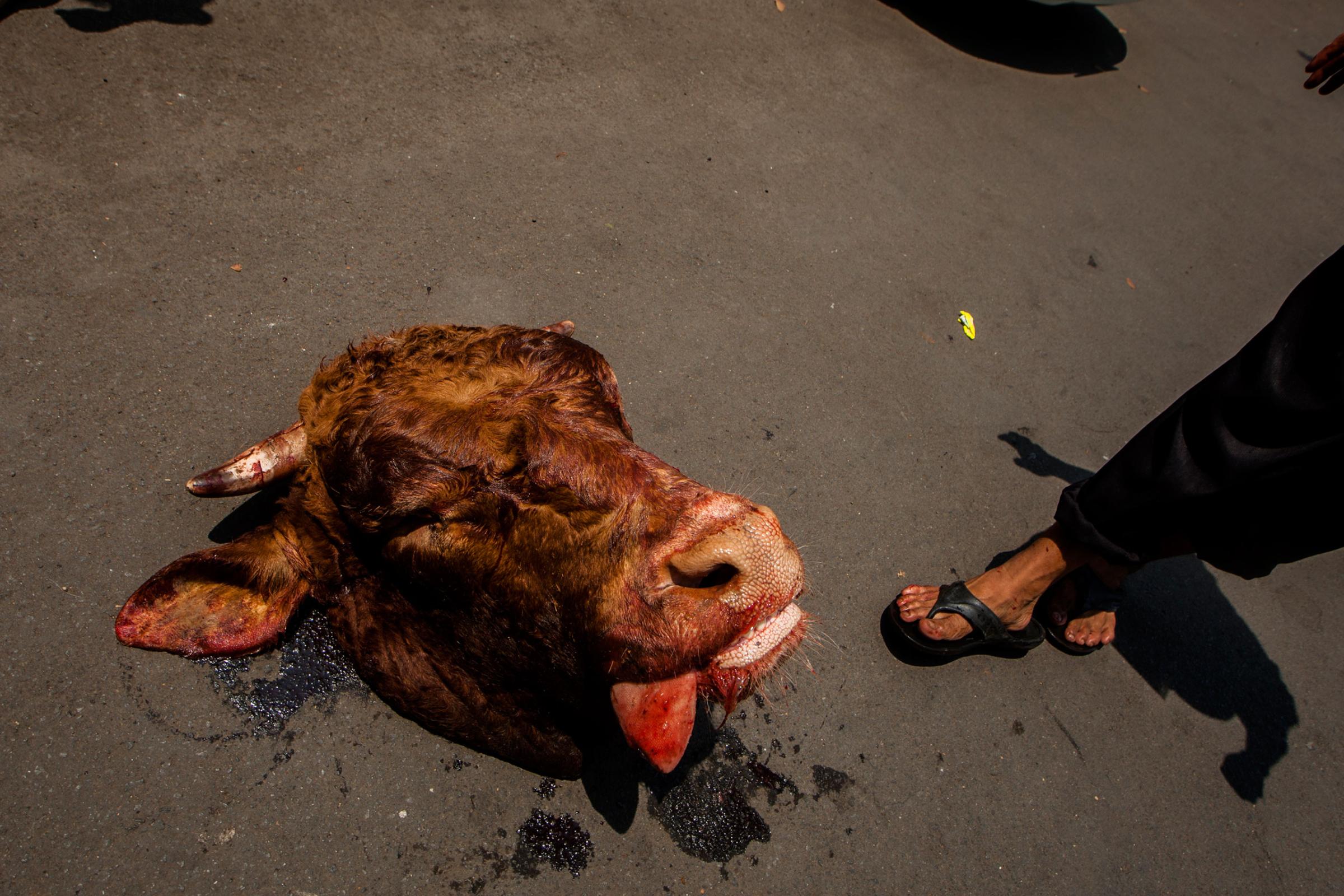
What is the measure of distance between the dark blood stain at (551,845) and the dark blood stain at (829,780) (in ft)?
3.04

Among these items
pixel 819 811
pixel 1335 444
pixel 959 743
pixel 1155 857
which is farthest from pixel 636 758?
pixel 1335 444

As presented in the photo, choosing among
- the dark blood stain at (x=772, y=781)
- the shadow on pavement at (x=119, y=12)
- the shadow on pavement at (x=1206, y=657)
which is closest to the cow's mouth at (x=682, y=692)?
the dark blood stain at (x=772, y=781)

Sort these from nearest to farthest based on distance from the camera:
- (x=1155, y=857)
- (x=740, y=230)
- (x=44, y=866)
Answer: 1. (x=44, y=866)
2. (x=1155, y=857)
3. (x=740, y=230)

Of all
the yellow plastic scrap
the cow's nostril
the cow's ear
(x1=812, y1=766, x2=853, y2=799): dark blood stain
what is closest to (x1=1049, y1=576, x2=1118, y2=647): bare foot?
(x1=812, y1=766, x2=853, y2=799): dark blood stain

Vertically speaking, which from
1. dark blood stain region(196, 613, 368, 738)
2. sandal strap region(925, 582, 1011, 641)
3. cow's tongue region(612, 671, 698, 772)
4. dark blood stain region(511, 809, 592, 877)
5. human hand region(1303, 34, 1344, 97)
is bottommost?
dark blood stain region(511, 809, 592, 877)

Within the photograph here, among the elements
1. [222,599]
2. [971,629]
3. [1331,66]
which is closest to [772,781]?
[971,629]

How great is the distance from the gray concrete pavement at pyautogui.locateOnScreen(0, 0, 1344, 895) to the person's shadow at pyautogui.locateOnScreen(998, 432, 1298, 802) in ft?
0.06

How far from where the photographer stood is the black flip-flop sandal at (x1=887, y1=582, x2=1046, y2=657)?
331 centimetres

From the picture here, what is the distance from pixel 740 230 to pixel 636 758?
3208 millimetres

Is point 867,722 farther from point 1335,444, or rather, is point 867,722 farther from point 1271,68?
point 1271,68

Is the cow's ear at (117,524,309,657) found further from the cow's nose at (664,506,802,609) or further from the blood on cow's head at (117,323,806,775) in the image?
the cow's nose at (664,506,802,609)

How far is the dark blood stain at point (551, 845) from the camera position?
Result: 8.71ft

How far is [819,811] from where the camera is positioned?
2.99 m

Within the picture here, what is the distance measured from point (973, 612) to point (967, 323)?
2.27 metres
